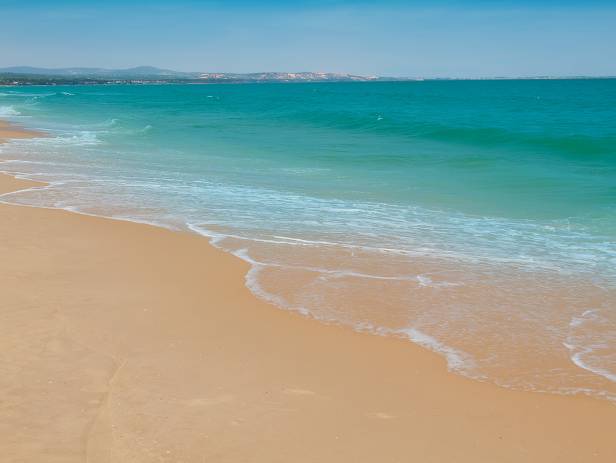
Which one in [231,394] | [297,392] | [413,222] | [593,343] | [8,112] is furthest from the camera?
[8,112]

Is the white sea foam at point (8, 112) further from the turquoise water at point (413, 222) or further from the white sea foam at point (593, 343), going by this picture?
the white sea foam at point (593, 343)

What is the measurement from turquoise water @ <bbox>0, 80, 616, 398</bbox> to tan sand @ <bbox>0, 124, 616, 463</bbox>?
75 cm

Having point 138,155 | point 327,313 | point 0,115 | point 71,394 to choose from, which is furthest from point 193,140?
point 71,394

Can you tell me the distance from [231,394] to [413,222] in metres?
9.86

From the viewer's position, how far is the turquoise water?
30.6 feet

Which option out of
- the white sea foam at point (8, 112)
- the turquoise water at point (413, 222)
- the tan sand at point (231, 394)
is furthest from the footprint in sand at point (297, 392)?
the white sea foam at point (8, 112)

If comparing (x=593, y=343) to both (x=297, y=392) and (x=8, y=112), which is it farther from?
(x=8, y=112)

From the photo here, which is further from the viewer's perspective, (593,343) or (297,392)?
(593,343)

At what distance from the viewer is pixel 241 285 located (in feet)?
36.8

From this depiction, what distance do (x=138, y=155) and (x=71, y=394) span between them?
2436cm

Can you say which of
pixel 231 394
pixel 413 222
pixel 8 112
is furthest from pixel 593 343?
pixel 8 112

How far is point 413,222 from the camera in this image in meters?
16.3

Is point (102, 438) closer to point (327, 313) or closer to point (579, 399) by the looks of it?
point (327, 313)

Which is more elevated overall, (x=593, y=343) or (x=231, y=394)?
(x=593, y=343)
